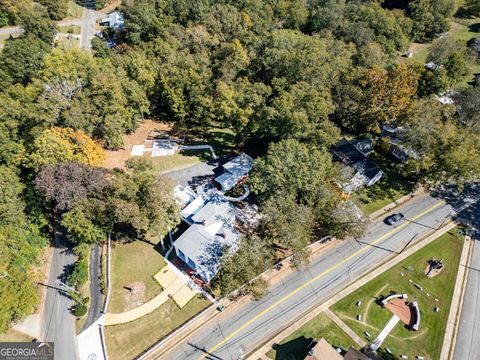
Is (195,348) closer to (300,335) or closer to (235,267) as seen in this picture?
(235,267)

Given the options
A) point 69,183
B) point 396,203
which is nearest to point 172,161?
point 69,183

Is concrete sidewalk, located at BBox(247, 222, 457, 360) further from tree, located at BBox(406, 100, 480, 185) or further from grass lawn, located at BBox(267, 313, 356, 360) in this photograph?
tree, located at BBox(406, 100, 480, 185)

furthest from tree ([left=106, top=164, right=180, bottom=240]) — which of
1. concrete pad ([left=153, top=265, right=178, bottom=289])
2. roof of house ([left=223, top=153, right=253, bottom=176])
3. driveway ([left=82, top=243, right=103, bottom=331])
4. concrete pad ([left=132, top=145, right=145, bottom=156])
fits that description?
concrete pad ([left=132, top=145, right=145, bottom=156])

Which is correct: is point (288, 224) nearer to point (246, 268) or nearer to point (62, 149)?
point (246, 268)

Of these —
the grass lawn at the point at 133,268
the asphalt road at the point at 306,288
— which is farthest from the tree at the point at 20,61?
the asphalt road at the point at 306,288

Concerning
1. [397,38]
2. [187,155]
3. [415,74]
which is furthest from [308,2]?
[187,155]

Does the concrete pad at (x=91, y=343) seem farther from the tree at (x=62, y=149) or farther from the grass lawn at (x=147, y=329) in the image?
the tree at (x=62, y=149)
